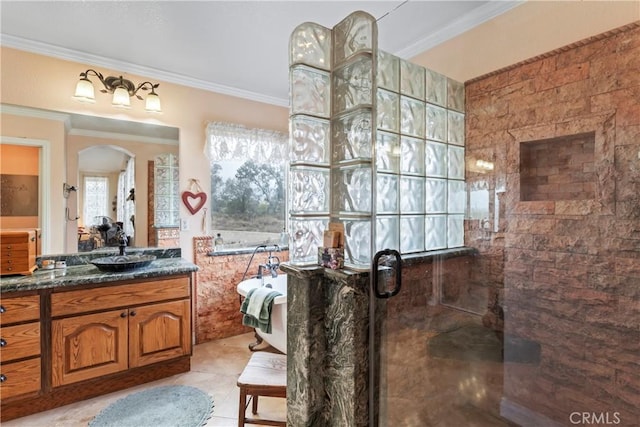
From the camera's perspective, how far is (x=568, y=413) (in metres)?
1.73

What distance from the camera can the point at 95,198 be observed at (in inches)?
105

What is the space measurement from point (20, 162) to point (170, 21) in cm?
161

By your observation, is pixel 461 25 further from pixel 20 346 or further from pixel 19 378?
pixel 19 378

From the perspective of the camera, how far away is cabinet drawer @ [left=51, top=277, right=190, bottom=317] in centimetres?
207

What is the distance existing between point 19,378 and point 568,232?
346 cm

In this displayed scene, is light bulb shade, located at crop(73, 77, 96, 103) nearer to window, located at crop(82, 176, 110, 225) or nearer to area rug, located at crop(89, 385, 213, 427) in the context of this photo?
window, located at crop(82, 176, 110, 225)

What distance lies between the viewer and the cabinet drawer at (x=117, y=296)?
6.81 feet

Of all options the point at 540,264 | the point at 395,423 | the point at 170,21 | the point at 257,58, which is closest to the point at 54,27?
the point at 170,21

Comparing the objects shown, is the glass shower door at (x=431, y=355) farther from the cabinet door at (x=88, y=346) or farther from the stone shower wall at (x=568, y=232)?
the cabinet door at (x=88, y=346)

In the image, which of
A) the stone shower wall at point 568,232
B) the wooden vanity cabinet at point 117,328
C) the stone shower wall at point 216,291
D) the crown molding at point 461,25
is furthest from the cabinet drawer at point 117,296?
the crown molding at point 461,25

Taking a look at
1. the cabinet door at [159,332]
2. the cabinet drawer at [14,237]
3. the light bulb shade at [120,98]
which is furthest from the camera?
the light bulb shade at [120,98]

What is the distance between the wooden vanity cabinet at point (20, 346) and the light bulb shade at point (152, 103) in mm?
1718

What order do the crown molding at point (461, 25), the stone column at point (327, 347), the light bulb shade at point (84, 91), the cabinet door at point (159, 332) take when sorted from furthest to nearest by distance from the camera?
the light bulb shade at point (84, 91), the cabinet door at point (159, 332), the crown molding at point (461, 25), the stone column at point (327, 347)

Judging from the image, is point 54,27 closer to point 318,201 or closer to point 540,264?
point 318,201
